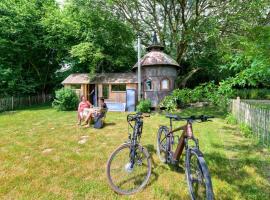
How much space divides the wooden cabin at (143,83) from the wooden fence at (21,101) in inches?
187

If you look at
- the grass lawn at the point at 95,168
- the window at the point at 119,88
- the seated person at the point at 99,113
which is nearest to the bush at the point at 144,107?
the window at the point at 119,88

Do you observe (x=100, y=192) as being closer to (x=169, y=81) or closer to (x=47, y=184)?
(x=47, y=184)

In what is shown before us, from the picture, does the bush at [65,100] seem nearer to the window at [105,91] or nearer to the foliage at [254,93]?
the window at [105,91]

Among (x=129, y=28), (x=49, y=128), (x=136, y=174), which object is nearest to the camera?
(x=136, y=174)

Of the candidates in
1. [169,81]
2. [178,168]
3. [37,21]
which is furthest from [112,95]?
[178,168]

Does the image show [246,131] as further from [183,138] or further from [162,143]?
[183,138]

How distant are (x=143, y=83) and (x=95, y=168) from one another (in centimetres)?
1190

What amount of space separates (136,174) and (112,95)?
1269 centimetres

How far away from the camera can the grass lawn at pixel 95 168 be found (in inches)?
139

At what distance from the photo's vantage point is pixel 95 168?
15.0 feet

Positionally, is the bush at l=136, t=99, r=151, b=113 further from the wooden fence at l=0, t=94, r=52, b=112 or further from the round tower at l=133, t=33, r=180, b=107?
the wooden fence at l=0, t=94, r=52, b=112

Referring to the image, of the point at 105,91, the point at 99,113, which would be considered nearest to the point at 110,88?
the point at 105,91

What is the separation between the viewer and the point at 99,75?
1780 cm

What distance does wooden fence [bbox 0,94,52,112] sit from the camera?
622 inches
